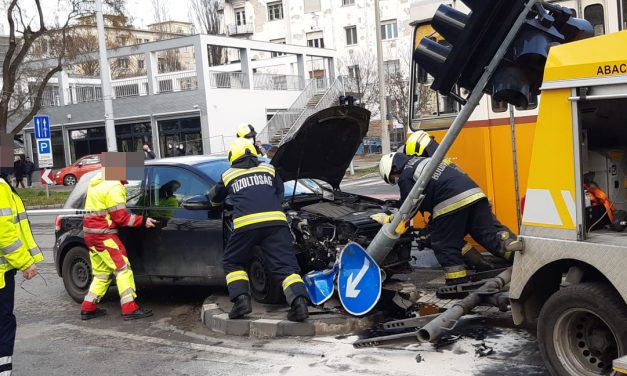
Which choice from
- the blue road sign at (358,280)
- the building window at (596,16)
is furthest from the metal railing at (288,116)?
the blue road sign at (358,280)

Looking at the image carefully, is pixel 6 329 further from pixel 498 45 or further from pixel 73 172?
pixel 73 172

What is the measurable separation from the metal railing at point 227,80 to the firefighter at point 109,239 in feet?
91.7

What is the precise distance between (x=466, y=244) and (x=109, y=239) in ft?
12.9

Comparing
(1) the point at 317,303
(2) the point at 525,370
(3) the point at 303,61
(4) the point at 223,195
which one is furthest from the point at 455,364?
(3) the point at 303,61

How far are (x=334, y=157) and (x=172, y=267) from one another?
2205 mm

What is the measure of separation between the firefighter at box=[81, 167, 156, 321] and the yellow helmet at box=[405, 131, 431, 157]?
2897 millimetres

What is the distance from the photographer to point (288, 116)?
36625 mm

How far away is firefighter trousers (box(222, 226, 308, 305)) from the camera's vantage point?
6.33 meters

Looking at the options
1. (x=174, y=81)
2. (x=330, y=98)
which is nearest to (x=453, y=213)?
(x=174, y=81)

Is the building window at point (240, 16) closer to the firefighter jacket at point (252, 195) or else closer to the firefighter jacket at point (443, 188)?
the firefighter jacket at point (252, 195)

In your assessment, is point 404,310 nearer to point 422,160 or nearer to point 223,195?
point 422,160

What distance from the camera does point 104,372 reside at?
223 inches

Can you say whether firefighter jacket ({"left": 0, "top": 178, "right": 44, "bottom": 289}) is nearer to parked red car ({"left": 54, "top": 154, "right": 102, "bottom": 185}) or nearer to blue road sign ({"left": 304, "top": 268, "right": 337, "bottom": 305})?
blue road sign ({"left": 304, "top": 268, "right": 337, "bottom": 305})

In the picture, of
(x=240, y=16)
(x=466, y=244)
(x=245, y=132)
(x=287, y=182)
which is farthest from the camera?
(x=240, y=16)
